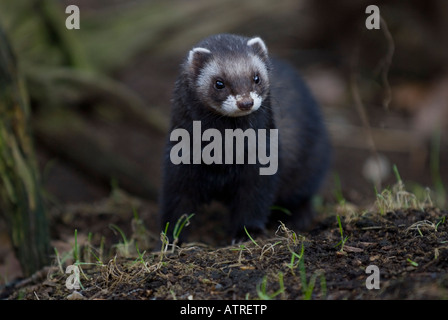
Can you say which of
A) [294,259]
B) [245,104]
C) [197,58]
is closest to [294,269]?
[294,259]

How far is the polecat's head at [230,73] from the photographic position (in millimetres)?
4480

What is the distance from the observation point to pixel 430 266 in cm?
356

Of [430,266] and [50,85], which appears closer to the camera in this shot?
[430,266]

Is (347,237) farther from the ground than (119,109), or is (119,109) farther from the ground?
(119,109)

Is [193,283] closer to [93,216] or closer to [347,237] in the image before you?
[347,237]

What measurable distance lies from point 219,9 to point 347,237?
6608mm

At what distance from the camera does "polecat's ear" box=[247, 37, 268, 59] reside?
191 inches

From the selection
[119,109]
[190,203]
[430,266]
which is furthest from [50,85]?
[430,266]

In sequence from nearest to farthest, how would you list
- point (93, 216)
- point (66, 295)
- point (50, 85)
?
1. point (66, 295)
2. point (93, 216)
3. point (50, 85)

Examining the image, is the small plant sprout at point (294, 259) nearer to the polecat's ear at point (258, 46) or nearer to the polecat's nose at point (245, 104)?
the polecat's nose at point (245, 104)

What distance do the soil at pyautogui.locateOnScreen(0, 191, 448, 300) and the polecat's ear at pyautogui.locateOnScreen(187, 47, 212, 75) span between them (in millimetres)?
1424

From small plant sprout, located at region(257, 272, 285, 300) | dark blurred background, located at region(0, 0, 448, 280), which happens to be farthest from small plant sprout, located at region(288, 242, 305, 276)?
dark blurred background, located at region(0, 0, 448, 280)

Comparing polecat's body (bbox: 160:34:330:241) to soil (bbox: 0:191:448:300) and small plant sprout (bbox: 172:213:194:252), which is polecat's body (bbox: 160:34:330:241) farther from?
soil (bbox: 0:191:448:300)
